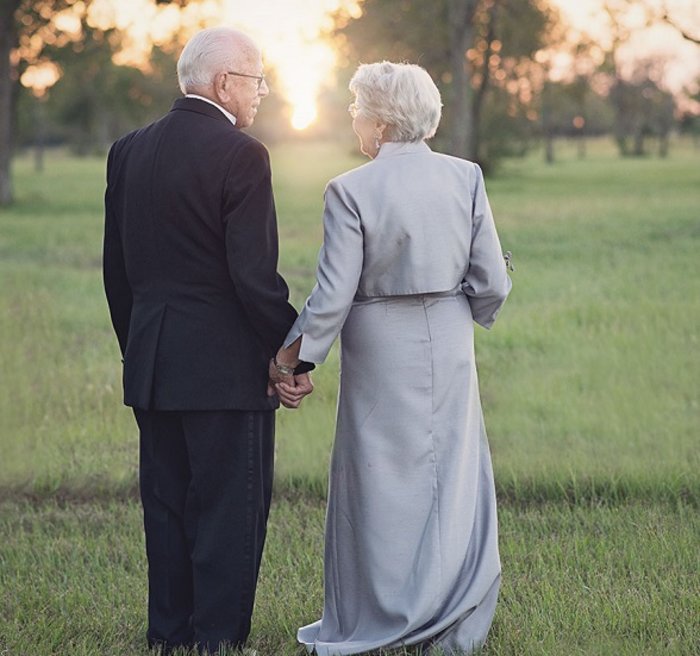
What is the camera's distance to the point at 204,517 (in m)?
4.57

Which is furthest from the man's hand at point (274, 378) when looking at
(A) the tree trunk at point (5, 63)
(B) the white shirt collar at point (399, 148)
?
(A) the tree trunk at point (5, 63)

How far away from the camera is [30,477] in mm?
7543

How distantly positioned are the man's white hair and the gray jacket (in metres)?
0.55

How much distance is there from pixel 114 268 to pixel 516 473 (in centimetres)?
329

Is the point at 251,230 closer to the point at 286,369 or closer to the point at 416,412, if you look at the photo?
the point at 286,369

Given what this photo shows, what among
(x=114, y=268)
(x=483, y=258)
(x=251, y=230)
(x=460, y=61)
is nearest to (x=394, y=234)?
(x=483, y=258)

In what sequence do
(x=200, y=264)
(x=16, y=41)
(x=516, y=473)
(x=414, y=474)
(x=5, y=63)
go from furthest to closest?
1. (x=16, y=41)
2. (x=5, y=63)
3. (x=516, y=473)
4. (x=414, y=474)
5. (x=200, y=264)

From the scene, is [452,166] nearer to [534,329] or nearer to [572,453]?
[572,453]

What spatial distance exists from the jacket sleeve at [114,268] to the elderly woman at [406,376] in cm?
69

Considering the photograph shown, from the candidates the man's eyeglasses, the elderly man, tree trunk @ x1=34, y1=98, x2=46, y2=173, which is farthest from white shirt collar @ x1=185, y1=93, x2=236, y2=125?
tree trunk @ x1=34, y1=98, x2=46, y2=173

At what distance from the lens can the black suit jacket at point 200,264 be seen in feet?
14.1

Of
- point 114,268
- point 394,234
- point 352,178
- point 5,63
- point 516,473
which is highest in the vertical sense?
point 5,63

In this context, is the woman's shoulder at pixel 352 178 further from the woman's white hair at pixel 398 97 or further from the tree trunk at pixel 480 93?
the tree trunk at pixel 480 93

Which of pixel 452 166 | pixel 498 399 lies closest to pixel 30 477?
pixel 498 399
